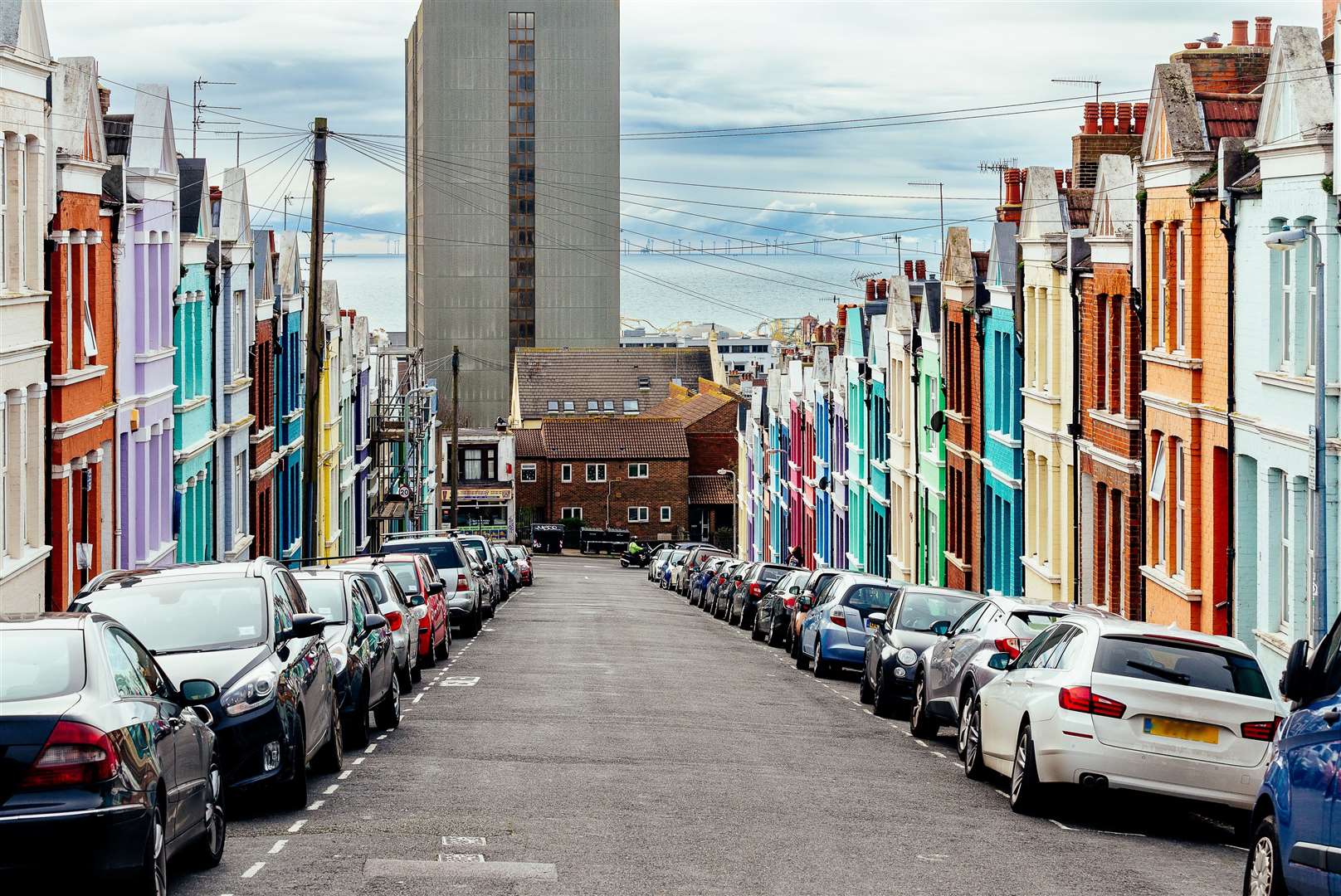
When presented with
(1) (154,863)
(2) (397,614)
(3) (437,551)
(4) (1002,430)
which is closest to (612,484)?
(3) (437,551)

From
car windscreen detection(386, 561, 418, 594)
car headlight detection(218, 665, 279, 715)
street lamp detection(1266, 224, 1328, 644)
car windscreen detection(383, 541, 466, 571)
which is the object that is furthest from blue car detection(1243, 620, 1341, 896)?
car windscreen detection(383, 541, 466, 571)

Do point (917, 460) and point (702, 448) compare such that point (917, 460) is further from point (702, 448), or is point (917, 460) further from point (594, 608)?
point (702, 448)

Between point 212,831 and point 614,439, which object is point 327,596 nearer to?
point 212,831

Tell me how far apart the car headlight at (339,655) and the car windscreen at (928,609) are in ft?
25.5

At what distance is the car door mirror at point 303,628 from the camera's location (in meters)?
13.8

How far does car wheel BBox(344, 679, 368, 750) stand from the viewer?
17297 millimetres

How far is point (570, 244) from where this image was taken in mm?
149625

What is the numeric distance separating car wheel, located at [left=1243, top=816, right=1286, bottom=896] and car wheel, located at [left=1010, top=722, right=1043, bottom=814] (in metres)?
4.15

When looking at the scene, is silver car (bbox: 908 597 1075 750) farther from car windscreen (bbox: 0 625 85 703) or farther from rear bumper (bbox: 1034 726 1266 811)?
car windscreen (bbox: 0 625 85 703)

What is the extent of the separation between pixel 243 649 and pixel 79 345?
44.1 feet

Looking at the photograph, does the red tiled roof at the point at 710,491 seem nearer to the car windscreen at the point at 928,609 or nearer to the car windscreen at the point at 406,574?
the car windscreen at the point at 406,574

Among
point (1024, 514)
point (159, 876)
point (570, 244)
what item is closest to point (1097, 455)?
point (1024, 514)

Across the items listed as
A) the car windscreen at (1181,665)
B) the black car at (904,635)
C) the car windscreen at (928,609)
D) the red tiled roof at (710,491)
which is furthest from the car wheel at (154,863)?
the red tiled roof at (710,491)

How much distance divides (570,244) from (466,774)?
13566cm
